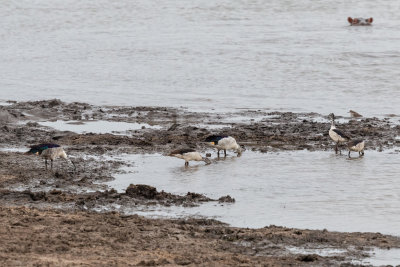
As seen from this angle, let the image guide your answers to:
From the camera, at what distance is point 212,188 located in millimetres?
11852

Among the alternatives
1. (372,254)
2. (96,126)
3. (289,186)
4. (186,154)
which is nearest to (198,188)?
→ (289,186)

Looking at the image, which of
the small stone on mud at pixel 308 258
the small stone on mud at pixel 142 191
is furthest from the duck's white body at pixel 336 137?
the small stone on mud at pixel 308 258

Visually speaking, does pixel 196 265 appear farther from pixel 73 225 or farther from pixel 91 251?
pixel 73 225

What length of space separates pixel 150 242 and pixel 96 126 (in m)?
Result: 8.16

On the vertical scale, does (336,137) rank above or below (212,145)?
above

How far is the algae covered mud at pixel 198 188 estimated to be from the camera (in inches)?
335

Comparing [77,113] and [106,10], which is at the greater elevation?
[106,10]

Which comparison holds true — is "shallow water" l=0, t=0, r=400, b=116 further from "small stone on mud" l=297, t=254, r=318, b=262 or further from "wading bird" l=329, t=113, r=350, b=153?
"small stone on mud" l=297, t=254, r=318, b=262

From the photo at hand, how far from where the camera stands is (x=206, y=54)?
29.2m

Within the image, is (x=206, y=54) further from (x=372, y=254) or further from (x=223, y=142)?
(x=372, y=254)

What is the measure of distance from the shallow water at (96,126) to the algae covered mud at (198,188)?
24 mm

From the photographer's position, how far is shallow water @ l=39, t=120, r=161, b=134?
15930 mm

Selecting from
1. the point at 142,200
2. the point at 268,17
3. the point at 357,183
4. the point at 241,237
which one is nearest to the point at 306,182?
the point at 357,183

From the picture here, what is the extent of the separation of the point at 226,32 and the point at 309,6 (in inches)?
383
